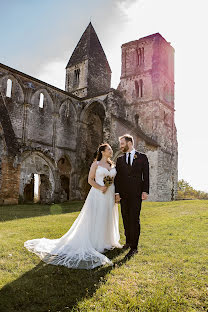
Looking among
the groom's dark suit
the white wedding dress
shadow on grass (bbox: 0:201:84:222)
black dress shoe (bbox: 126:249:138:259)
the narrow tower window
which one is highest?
the narrow tower window

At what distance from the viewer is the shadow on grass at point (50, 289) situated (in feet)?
9.25

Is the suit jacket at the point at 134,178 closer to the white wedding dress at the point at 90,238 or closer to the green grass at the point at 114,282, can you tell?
the white wedding dress at the point at 90,238

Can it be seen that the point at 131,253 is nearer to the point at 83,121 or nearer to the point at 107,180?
the point at 107,180

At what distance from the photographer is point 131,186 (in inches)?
204

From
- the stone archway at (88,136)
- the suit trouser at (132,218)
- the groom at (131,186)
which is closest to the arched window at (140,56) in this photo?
the stone archway at (88,136)

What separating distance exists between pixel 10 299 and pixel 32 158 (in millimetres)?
16700

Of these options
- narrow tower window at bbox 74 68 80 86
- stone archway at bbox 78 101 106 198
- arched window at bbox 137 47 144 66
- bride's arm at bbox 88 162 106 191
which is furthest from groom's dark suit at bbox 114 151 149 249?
arched window at bbox 137 47 144 66

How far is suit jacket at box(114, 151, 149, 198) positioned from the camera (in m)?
5.19

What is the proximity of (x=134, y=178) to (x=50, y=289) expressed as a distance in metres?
2.60

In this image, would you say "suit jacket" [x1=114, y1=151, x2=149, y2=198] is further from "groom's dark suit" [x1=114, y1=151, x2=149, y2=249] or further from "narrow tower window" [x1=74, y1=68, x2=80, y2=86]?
"narrow tower window" [x1=74, y1=68, x2=80, y2=86]

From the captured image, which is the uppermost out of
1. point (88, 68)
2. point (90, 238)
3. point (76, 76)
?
point (88, 68)

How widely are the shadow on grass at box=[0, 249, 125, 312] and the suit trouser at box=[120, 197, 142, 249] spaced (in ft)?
3.59

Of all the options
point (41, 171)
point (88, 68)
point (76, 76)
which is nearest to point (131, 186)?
point (41, 171)

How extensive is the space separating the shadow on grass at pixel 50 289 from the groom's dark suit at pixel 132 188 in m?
1.25
